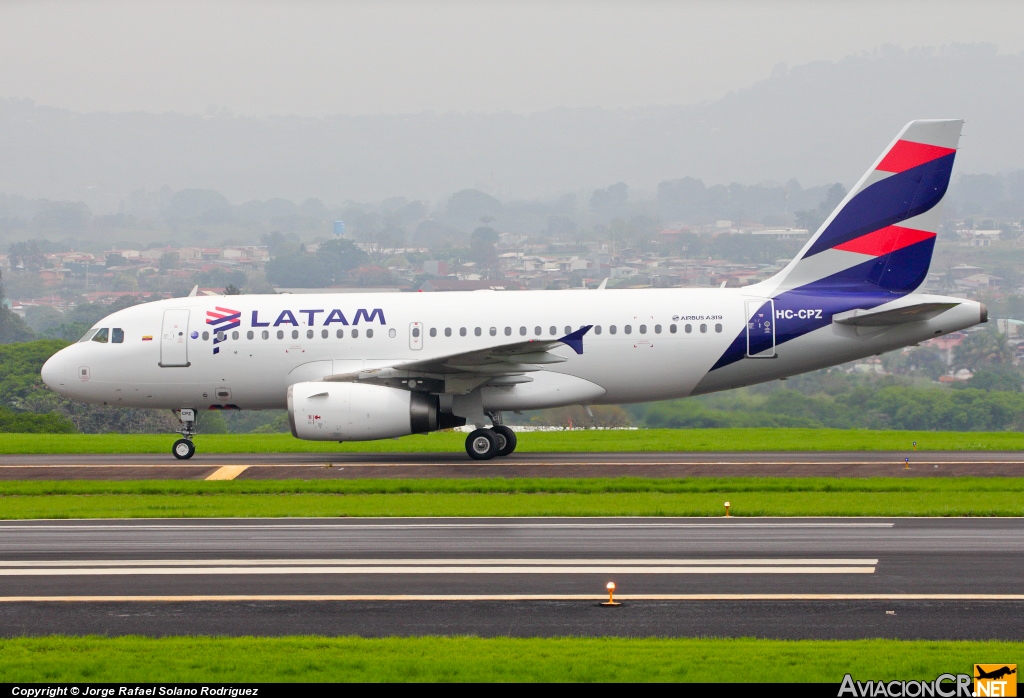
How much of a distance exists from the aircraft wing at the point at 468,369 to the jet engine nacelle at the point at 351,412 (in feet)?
2.28

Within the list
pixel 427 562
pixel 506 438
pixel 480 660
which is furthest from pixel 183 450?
pixel 480 660

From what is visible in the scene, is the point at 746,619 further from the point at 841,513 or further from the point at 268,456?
the point at 268,456

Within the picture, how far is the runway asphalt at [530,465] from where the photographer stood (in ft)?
86.2

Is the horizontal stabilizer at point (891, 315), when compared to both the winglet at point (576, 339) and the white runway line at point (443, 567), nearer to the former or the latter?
the winglet at point (576, 339)

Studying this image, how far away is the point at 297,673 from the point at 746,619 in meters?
4.95

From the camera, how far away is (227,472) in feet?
88.6

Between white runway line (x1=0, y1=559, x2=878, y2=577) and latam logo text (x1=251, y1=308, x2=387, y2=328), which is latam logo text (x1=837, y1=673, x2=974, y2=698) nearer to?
white runway line (x1=0, y1=559, x2=878, y2=577)

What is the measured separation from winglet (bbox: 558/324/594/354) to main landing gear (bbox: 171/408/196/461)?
9.19 metres

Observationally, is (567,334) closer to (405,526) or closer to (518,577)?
(405,526)

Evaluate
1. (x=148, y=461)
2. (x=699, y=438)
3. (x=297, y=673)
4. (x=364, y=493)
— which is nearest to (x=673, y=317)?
(x=699, y=438)

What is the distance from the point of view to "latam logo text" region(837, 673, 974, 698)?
10562 millimetres

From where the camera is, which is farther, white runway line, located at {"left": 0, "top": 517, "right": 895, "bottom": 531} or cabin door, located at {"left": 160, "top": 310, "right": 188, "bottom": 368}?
cabin door, located at {"left": 160, "top": 310, "right": 188, "bottom": 368}

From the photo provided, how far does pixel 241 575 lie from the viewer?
16203 mm

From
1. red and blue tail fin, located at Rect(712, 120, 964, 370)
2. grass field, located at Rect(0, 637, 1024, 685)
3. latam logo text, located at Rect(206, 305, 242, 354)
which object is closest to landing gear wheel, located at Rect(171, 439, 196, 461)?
latam logo text, located at Rect(206, 305, 242, 354)
